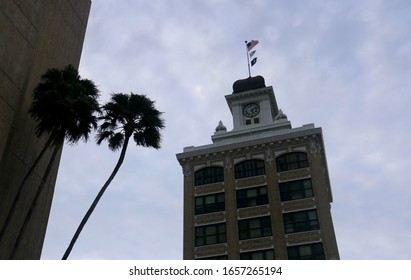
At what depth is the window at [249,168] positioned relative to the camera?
5808 cm

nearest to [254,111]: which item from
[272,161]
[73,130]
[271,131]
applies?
[271,131]

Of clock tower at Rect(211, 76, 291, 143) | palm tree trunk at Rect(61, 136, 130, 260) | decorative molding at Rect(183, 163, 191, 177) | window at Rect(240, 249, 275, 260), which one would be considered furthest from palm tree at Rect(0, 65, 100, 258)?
clock tower at Rect(211, 76, 291, 143)

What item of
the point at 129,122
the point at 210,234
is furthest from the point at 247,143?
the point at 129,122

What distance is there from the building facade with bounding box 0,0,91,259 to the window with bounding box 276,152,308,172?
109ft

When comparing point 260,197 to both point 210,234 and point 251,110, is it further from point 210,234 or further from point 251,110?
point 251,110

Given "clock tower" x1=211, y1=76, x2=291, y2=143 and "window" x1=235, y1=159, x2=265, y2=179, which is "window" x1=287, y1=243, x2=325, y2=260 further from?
"clock tower" x1=211, y1=76, x2=291, y2=143

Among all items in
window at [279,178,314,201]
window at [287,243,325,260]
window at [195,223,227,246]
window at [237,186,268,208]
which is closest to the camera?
window at [287,243,325,260]

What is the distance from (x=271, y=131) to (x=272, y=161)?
6.62 m

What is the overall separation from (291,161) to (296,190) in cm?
443

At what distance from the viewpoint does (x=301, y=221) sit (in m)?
51.7

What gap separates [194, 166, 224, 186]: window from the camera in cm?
5966

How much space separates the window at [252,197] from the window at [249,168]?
2.36m

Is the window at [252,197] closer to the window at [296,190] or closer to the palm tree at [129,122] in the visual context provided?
the window at [296,190]

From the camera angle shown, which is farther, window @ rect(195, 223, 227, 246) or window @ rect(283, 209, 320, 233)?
window @ rect(195, 223, 227, 246)
